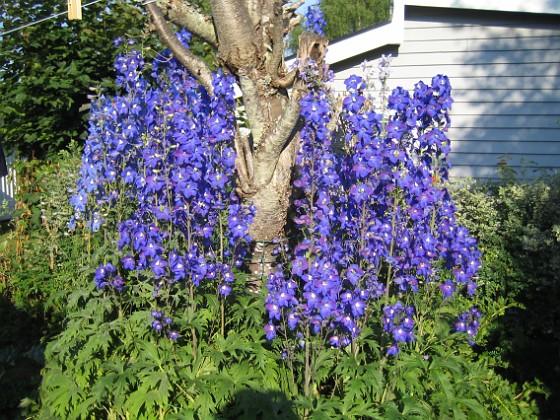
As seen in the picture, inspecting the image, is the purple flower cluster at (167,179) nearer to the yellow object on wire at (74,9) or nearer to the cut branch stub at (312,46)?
the cut branch stub at (312,46)

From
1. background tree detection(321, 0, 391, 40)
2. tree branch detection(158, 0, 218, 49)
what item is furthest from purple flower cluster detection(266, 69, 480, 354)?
background tree detection(321, 0, 391, 40)

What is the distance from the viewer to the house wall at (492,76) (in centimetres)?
700

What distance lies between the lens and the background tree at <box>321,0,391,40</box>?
1191 inches

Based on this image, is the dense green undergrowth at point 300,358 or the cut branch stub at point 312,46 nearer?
the dense green undergrowth at point 300,358

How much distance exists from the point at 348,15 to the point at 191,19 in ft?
91.1

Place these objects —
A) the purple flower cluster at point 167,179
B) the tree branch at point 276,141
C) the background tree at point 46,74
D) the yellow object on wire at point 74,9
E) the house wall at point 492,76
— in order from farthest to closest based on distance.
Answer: the house wall at point 492,76 < the background tree at point 46,74 < the yellow object on wire at point 74,9 < the tree branch at point 276,141 < the purple flower cluster at point 167,179

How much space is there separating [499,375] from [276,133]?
8.33ft

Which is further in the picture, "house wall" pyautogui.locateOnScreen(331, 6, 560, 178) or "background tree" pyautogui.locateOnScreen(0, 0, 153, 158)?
→ "house wall" pyautogui.locateOnScreen(331, 6, 560, 178)

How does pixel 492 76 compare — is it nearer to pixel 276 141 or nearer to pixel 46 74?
pixel 276 141

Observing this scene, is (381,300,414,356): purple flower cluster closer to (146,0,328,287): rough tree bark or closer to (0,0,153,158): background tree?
(146,0,328,287): rough tree bark

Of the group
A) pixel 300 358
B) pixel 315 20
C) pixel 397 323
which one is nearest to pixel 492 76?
pixel 315 20

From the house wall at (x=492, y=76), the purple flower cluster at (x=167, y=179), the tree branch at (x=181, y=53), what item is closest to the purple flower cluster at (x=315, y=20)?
the tree branch at (x=181, y=53)

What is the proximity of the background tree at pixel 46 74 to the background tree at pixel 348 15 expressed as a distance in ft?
78.7

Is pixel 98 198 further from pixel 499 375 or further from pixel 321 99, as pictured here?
pixel 499 375
